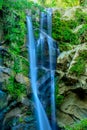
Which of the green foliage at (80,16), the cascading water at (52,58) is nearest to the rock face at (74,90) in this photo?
the cascading water at (52,58)

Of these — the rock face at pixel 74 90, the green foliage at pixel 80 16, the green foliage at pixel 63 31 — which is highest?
the green foliage at pixel 80 16

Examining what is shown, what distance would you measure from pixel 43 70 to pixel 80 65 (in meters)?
1.26

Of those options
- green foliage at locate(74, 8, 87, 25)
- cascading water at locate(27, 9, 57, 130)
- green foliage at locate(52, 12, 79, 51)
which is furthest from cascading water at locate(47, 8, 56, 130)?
green foliage at locate(74, 8, 87, 25)

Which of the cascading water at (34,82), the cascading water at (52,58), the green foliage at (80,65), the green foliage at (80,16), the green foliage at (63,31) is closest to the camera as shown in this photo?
the cascading water at (34,82)

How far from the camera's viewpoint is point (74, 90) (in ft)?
29.6

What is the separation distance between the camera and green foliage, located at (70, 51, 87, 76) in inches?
350

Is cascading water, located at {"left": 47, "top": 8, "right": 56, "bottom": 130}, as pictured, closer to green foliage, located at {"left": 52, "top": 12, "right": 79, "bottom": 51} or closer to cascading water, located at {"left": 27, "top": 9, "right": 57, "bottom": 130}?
cascading water, located at {"left": 27, "top": 9, "right": 57, "bottom": 130}

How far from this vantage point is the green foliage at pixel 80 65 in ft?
29.2

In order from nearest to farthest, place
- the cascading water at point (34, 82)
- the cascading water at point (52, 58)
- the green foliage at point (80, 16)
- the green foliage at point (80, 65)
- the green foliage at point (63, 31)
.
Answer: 1. the cascading water at point (34, 82)
2. the green foliage at point (80, 65)
3. the cascading water at point (52, 58)
4. the green foliage at point (63, 31)
5. the green foliage at point (80, 16)

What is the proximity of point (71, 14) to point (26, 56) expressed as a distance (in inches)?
108

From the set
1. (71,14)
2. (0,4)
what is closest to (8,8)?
(0,4)

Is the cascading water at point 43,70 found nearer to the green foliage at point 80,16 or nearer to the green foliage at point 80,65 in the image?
the green foliage at point 80,65

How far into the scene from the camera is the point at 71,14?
37.8 ft

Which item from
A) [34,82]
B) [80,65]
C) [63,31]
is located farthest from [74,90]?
[63,31]
